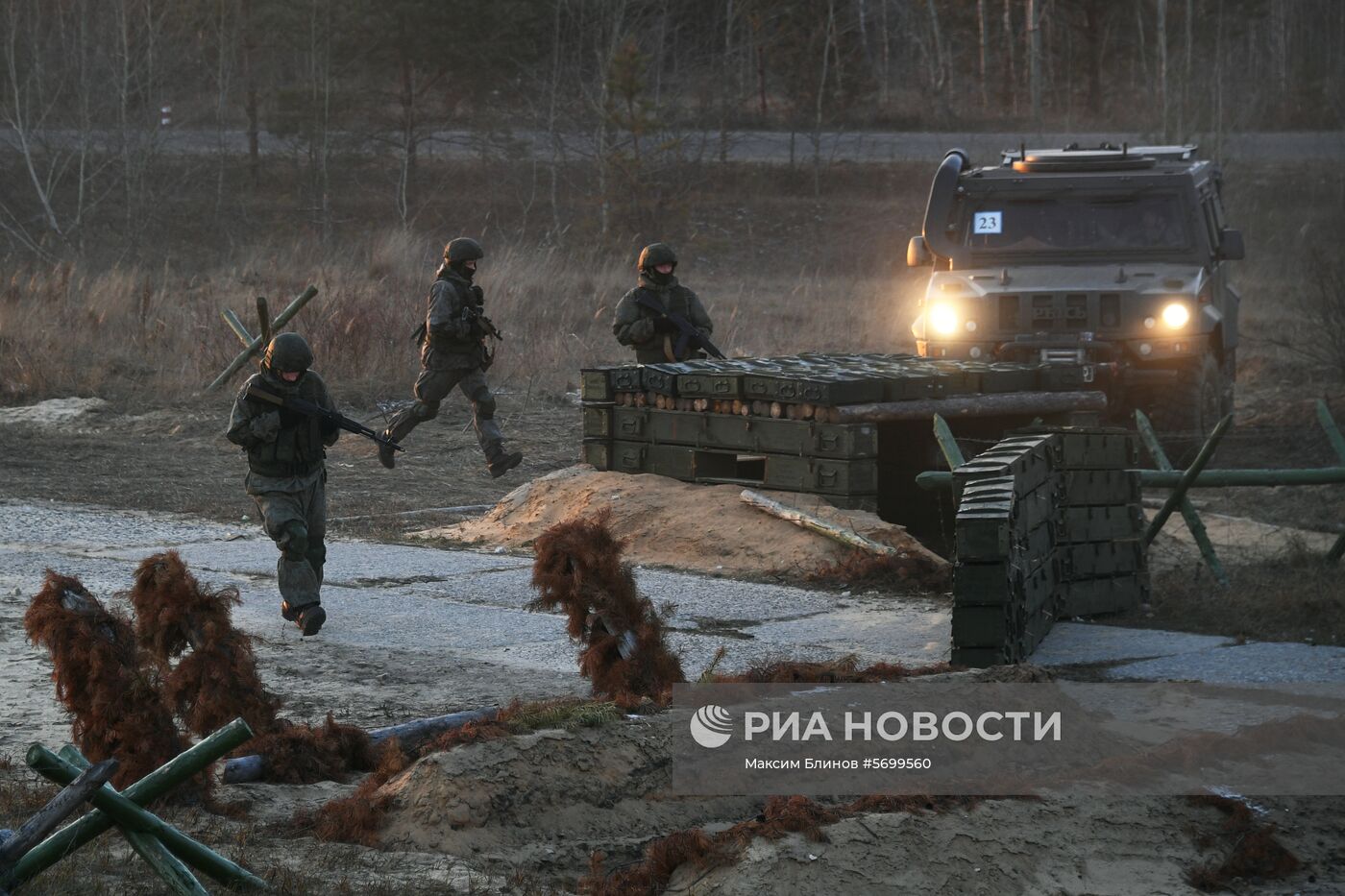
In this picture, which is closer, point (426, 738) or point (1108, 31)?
point (426, 738)

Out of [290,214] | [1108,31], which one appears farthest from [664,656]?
[1108,31]

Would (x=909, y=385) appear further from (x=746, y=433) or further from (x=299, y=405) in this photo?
(x=299, y=405)

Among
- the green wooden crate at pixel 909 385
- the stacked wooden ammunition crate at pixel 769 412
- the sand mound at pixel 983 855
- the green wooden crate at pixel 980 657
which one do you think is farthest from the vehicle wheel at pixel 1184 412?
the sand mound at pixel 983 855

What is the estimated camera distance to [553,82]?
1382 inches

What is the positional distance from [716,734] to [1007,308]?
25.9ft

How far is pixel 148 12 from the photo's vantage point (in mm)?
30094

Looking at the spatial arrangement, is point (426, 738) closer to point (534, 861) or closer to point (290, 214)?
point (534, 861)

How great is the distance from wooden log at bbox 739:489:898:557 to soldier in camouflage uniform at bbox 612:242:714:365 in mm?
2281

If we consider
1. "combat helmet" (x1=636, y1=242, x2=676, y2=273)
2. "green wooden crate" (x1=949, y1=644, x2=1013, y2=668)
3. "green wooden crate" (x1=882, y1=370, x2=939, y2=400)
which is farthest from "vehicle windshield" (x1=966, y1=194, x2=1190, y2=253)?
"green wooden crate" (x1=949, y1=644, x2=1013, y2=668)

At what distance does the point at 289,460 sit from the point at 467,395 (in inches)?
177

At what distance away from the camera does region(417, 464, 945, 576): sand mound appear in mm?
9656

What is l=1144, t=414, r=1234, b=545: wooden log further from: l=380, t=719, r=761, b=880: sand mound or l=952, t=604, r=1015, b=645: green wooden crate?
l=380, t=719, r=761, b=880: sand mound

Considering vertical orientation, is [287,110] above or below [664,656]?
above

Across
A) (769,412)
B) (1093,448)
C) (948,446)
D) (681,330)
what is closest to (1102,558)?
(1093,448)
